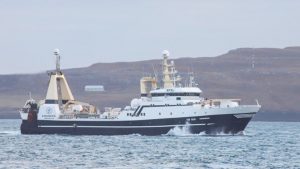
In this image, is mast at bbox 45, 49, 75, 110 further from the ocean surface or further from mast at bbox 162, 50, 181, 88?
mast at bbox 162, 50, 181, 88

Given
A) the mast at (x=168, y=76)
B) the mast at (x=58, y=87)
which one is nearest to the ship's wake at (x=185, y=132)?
the mast at (x=168, y=76)

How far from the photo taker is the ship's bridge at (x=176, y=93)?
397 ft

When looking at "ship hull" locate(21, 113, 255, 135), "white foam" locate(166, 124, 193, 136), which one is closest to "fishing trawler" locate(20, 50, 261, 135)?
"ship hull" locate(21, 113, 255, 135)

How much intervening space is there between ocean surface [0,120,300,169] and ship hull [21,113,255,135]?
83 centimetres

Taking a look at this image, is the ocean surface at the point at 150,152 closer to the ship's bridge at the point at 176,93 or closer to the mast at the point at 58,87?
the ship's bridge at the point at 176,93

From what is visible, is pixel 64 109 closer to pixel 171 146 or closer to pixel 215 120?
pixel 215 120

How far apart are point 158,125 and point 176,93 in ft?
12.7

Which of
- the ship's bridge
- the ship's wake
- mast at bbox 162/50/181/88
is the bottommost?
the ship's wake

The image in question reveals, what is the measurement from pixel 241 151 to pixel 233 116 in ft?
76.5

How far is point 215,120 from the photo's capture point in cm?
12056

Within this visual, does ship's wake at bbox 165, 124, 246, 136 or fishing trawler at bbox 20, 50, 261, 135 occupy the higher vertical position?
fishing trawler at bbox 20, 50, 261, 135

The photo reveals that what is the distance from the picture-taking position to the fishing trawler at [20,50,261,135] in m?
120


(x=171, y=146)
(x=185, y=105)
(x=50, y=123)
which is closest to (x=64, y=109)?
(x=50, y=123)

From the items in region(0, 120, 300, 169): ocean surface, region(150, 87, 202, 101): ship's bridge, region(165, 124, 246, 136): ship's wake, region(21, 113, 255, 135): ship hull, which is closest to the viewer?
region(0, 120, 300, 169): ocean surface
